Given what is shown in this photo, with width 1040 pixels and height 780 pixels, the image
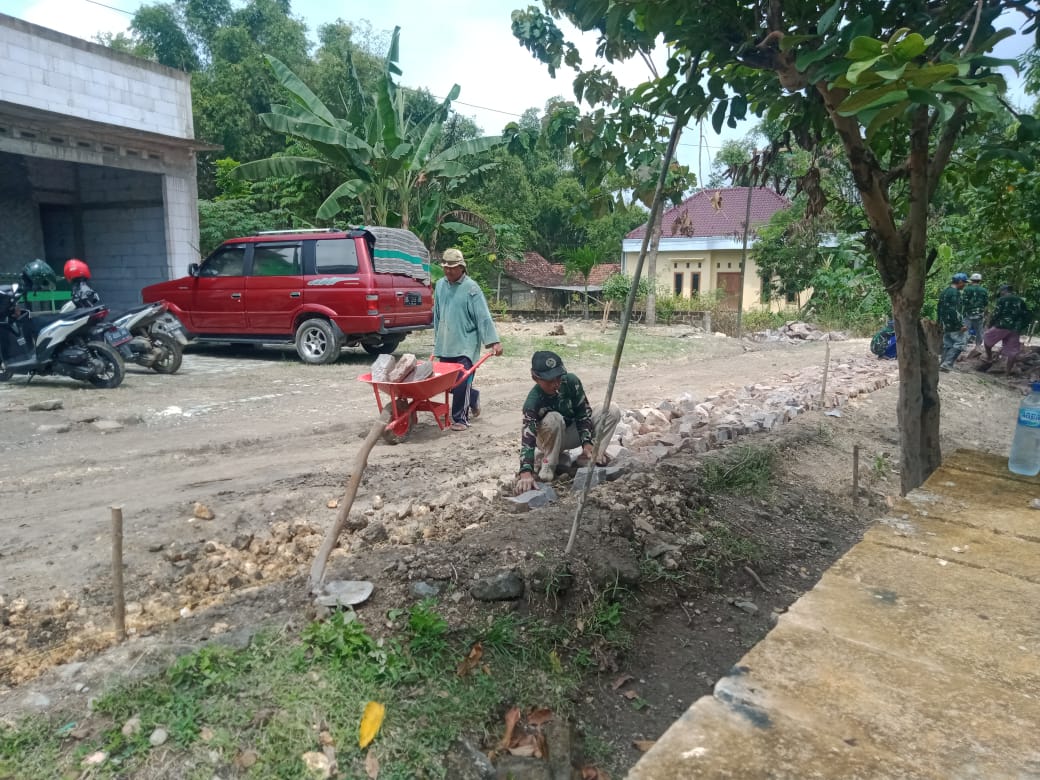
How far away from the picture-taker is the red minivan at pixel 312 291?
10141mm

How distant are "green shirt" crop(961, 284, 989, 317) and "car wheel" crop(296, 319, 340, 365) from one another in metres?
10.6

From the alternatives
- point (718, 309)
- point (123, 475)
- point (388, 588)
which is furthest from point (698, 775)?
point (718, 309)

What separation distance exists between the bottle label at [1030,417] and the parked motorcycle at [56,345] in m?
8.53

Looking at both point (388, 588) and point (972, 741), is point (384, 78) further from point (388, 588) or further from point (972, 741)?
point (972, 741)

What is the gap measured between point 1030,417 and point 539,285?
85.3 feet

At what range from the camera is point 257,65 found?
80.2 ft

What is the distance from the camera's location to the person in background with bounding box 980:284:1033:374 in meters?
11.8

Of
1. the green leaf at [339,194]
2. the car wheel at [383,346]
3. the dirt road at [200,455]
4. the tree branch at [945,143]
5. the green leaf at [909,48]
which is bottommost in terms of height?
the dirt road at [200,455]

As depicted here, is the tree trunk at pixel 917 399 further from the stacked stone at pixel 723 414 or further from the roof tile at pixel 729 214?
the roof tile at pixel 729 214

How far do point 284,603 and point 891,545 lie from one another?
2.40 meters

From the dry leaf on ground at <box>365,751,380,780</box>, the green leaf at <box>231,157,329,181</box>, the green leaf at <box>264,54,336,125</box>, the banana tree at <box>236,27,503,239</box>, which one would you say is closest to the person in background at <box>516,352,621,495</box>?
the dry leaf on ground at <box>365,751,380,780</box>

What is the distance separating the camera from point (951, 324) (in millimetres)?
11594

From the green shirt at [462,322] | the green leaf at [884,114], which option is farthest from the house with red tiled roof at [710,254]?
the green leaf at [884,114]

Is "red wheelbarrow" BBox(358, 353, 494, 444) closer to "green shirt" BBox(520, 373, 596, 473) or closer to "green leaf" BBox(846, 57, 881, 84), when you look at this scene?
"green shirt" BBox(520, 373, 596, 473)
